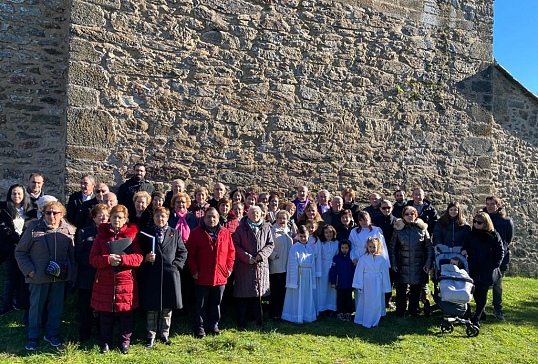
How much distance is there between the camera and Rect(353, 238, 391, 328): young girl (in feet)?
17.7

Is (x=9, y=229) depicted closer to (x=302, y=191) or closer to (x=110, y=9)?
(x=110, y=9)

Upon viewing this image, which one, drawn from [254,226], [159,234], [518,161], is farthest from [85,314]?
[518,161]

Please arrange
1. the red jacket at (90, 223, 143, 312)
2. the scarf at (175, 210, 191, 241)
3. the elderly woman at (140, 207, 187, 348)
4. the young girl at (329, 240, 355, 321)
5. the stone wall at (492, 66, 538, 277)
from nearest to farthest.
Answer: the red jacket at (90, 223, 143, 312) → the elderly woman at (140, 207, 187, 348) → the scarf at (175, 210, 191, 241) → the young girl at (329, 240, 355, 321) → the stone wall at (492, 66, 538, 277)

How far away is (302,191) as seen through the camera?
21.0ft

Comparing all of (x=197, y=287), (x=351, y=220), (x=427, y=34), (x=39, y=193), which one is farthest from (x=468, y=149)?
(x=39, y=193)

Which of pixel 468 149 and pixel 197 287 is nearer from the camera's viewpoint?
pixel 197 287

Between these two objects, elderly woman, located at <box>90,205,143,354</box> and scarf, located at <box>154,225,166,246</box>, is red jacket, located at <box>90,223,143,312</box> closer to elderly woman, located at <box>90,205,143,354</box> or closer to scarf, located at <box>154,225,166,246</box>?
elderly woman, located at <box>90,205,143,354</box>

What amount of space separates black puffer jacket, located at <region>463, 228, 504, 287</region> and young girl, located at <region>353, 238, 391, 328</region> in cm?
103

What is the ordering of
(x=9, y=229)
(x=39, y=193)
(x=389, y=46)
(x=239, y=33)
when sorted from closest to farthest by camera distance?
(x=9, y=229), (x=39, y=193), (x=239, y=33), (x=389, y=46)

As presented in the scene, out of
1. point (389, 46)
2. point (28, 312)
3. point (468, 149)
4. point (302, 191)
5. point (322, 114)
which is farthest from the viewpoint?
point (468, 149)

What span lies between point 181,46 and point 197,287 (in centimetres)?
347

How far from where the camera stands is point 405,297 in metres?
5.76

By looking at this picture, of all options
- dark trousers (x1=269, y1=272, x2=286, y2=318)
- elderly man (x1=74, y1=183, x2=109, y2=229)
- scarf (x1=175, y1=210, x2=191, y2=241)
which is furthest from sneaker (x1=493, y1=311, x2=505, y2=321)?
elderly man (x1=74, y1=183, x2=109, y2=229)

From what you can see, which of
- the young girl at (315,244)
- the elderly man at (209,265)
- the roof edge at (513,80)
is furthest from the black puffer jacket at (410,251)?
the roof edge at (513,80)
